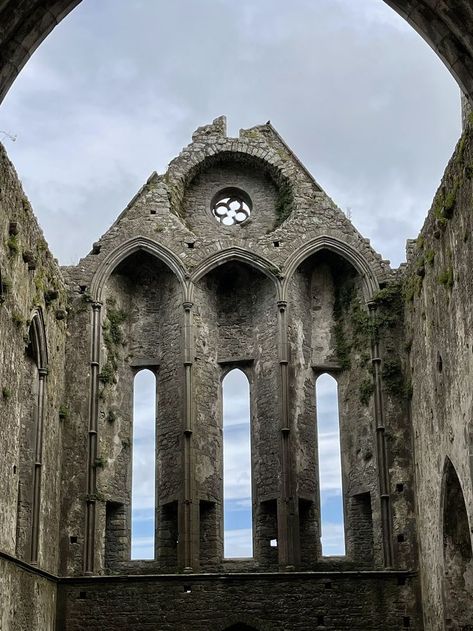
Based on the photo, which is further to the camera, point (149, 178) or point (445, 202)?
point (149, 178)

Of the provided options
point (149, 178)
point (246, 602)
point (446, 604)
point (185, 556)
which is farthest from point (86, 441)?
point (446, 604)

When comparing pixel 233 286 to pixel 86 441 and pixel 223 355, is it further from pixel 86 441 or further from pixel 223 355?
pixel 86 441

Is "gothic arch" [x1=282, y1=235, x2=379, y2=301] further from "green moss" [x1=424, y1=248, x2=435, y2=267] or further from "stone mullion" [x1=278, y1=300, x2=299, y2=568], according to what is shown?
"green moss" [x1=424, y1=248, x2=435, y2=267]

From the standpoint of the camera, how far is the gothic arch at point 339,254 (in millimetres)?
18453

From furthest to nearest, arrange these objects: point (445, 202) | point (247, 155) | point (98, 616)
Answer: point (247, 155) → point (98, 616) → point (445, 202)

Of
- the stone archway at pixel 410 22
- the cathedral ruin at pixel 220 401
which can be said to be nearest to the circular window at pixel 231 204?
the cathedral ruin at pixel 220 401

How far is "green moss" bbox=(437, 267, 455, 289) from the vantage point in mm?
13516

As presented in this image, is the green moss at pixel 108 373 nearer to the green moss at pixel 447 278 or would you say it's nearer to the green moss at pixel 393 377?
the green moss at pixel 393 377

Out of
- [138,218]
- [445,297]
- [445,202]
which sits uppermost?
[138,218]

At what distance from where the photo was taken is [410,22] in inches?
377

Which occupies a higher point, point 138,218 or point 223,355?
point 138,218

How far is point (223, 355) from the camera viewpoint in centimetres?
1869

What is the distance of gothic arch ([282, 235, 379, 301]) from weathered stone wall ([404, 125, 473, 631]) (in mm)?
1065

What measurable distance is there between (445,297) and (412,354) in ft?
10.0
